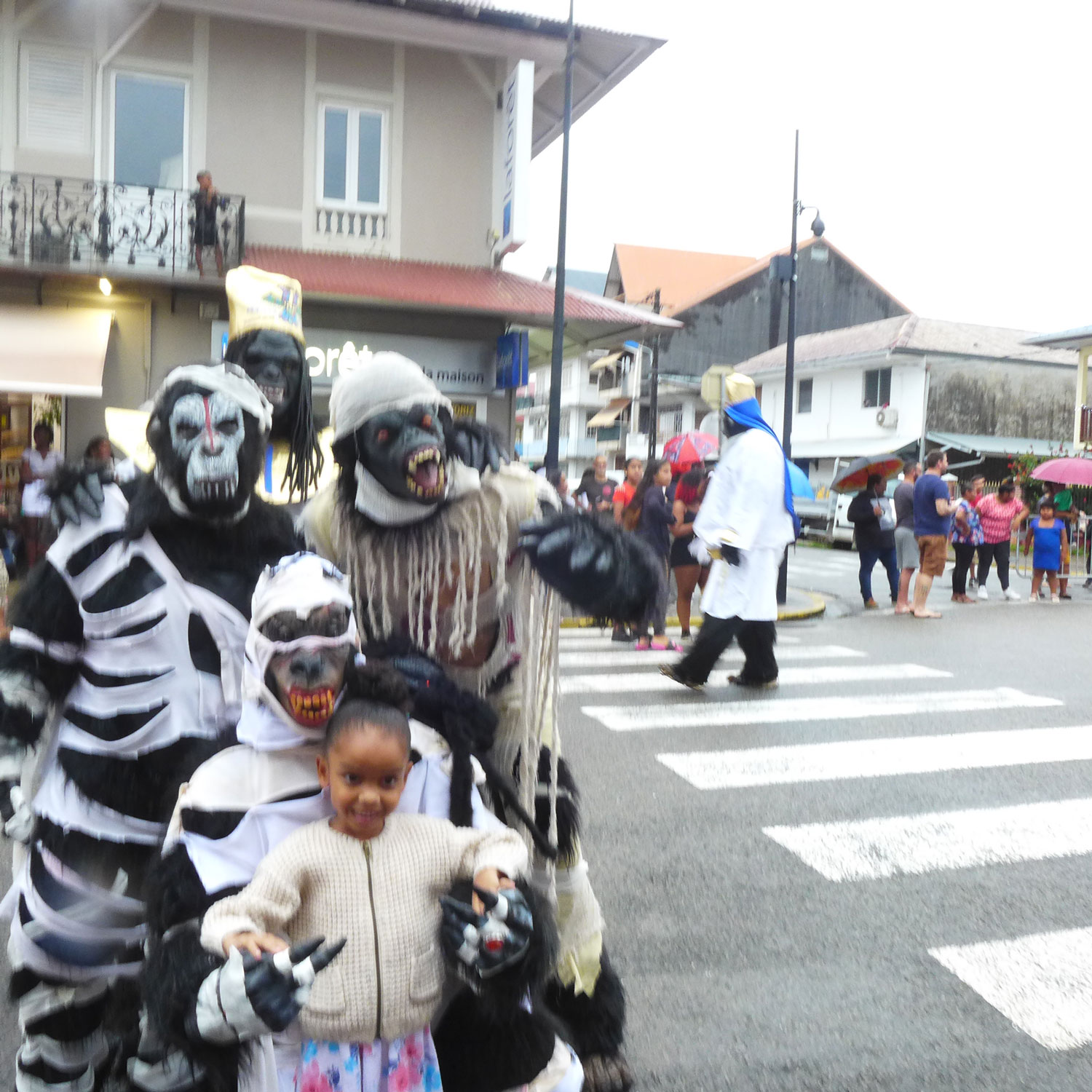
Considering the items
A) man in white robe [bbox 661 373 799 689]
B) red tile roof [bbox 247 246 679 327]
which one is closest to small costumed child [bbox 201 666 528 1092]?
man in white robe [bbox 661 373 799 689]

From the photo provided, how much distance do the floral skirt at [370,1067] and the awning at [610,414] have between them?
2024 inches

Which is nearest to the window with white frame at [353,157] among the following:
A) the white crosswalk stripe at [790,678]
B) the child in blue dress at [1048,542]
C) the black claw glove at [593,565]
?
the white crosswalk stripe at [790,678]

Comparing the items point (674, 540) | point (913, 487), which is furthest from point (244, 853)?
point (913, 487)

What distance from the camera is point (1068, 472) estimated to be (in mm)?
15703

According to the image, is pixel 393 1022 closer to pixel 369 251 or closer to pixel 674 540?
pixel 674 540

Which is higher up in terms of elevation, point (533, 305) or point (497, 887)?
point (533, 305)

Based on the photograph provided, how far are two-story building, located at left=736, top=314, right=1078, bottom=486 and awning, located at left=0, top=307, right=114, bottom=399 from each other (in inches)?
916

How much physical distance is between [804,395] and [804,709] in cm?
2994

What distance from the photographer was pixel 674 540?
10.5 m

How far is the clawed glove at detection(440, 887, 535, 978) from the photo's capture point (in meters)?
1.85

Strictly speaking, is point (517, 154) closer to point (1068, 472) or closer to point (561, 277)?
point (561, 277)

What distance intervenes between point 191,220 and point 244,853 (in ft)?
42.9

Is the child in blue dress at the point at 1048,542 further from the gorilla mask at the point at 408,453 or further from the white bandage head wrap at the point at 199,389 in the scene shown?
the white bandage head wrap at the point at 199,389

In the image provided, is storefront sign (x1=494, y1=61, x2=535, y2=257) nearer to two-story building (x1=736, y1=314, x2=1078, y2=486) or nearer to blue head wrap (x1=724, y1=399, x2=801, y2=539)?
blue head wrap (x1=724, y1=399, x2=801, y2=539)
